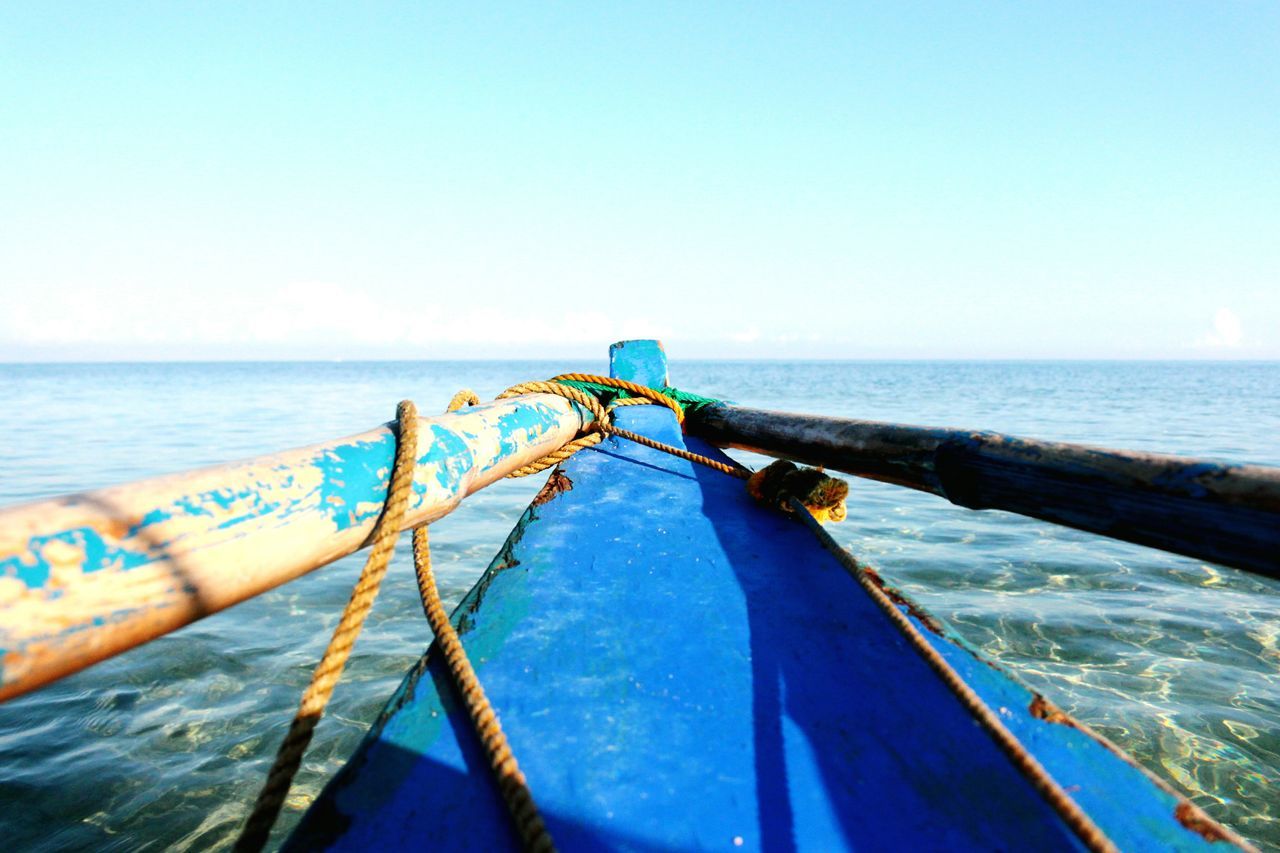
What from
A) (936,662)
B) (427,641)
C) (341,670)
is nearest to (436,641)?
(341,670)

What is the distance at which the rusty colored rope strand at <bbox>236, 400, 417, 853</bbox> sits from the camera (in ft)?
2.69

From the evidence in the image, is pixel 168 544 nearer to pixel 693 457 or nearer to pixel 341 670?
pixel 341 670

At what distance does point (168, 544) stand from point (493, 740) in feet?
1.66

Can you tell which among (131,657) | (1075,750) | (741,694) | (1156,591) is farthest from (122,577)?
(1156,591)

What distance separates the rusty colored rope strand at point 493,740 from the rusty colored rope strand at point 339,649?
0.57 ft

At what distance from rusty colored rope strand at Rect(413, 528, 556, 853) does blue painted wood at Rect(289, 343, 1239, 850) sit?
0.20 feet

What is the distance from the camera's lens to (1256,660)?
350cm

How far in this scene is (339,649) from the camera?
3.27 feet

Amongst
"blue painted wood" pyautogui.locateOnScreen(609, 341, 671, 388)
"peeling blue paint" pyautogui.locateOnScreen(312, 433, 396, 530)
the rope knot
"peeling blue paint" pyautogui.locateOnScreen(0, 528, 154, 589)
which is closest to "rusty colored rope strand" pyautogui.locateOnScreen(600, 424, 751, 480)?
the rope knot

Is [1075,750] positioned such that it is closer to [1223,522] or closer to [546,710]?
[1223,522]

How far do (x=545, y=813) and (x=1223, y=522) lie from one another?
3.52 feet

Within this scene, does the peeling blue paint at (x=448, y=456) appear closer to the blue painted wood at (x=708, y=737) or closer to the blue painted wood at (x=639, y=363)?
the blue painted wood at (x=708, y=737)

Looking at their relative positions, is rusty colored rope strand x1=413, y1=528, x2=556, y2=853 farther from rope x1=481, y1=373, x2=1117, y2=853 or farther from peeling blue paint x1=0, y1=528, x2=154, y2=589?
rope x1=481, y1=373, x2=1117, y2=853

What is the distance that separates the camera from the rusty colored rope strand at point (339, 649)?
819 mm
